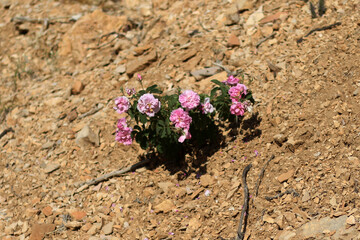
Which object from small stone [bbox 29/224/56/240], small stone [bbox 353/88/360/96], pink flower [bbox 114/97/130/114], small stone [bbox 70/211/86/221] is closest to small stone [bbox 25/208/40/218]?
small stone [bbox 29/224/56/240]

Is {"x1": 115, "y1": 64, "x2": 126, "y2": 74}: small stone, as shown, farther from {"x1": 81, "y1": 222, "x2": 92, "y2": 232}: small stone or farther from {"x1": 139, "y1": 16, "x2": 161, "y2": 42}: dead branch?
{"x1": 81, "y1": 222, "x2": 92, "y2": 232}: small stone

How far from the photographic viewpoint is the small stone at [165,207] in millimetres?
3705

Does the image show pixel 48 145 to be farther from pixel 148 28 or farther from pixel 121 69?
pixel 148 28

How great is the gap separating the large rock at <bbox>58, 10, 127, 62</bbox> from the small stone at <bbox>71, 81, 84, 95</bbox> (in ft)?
2.99

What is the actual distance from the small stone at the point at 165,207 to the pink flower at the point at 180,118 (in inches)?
30.1

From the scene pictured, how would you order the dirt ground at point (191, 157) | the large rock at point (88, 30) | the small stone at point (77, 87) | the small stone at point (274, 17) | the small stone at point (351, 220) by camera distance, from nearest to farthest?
the small stone at point (351, 220) < the dirt ground at point (191, 157) < the small stone at point (274, 17) < the small stone at point (77, 87) < the large rock at point (88, 30)

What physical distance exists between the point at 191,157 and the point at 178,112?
0.70 m

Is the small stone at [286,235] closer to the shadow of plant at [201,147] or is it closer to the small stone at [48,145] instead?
the shadow of plant at [201,147]

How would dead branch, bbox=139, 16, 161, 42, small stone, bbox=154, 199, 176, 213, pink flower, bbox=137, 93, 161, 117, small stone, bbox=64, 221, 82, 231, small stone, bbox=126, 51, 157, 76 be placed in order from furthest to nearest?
dead branch, bbox=139, 16, 161, 42
small stone, bbox=126, 51, 157, 76
small stone, bbox=64, 221, 82, 231
small stone, bbox=154, 199, 176, 213
pink flower, bbox=137, 93, 161, 117

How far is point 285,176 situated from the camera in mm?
3449

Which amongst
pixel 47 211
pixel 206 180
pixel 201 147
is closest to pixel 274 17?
pixel 201 147

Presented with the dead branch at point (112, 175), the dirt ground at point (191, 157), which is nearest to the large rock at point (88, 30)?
the dirt ground at point (191, 157)

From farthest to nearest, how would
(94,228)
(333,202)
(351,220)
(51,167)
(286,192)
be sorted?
(51,167), (94,228), (286,192), (333,202), (351,220)

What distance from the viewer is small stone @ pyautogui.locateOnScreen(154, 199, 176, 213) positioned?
3705mm
